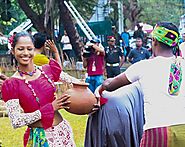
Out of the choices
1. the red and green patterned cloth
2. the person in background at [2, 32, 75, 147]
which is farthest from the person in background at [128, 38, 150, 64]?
the red and green patterned cloth

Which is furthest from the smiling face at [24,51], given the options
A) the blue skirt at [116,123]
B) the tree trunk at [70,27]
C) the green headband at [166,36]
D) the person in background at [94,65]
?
the tree trunk at [70,27]

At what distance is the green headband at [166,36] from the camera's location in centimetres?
397

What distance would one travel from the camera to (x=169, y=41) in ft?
13.0

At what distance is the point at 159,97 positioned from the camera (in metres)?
3.85

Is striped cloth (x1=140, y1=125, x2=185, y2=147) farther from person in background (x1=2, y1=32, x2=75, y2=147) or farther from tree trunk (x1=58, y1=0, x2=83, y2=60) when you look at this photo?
tree trunk (x1=58, y1=0, x2=83, y2=60)

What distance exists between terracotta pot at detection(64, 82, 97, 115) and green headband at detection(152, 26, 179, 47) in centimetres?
95

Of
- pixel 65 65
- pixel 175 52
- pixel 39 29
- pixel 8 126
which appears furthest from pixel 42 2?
pixel 175 52

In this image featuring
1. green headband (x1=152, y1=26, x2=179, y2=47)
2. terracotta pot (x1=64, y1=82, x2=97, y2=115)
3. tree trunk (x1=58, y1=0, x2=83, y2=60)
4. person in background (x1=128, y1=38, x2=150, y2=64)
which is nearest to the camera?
green headband (x1=152, y1=26, x2=179, y2=47)

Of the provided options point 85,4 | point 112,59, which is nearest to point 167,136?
point 112,59

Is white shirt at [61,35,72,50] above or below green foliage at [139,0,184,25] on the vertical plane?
above

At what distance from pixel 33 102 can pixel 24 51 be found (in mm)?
418

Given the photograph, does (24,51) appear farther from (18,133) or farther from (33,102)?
(18,133)

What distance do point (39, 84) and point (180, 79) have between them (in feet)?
3.81

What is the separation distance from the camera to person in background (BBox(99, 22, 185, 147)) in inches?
151
